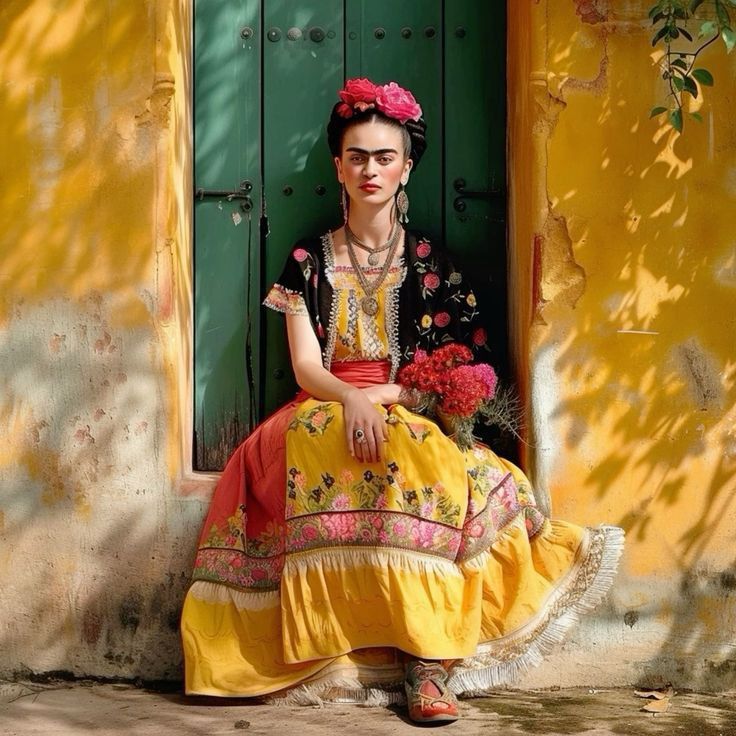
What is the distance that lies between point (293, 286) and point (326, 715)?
132 cm

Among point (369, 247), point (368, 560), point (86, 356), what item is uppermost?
point (369, 247)

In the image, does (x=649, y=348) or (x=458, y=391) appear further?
(x=649, y=348)

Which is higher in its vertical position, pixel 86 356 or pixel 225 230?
pixel 225 230

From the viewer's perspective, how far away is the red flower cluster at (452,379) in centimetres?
393

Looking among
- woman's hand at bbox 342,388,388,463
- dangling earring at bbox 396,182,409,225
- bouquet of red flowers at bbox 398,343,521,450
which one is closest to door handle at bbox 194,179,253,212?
dangling earring at bbox 396,182,409,225

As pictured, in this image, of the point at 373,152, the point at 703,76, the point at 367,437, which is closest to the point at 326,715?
the point at 367,437

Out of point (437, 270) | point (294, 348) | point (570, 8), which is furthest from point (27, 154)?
point (570, 8)

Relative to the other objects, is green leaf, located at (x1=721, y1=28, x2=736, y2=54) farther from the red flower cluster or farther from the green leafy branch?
the red flower cluster

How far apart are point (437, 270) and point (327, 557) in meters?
0.98

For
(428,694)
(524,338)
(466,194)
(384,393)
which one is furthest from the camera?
(466,194)

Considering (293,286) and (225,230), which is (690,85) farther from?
(225,230)

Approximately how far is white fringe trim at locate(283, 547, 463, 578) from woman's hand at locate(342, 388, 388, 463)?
268 millimetres

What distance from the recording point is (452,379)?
13.0 feet

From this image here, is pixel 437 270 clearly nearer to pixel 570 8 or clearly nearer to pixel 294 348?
pixel 294 348
